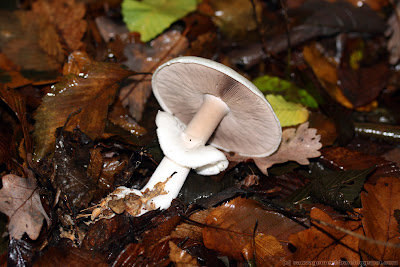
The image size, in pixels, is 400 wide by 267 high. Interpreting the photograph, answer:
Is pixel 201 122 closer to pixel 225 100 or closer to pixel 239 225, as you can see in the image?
pixel 225 100

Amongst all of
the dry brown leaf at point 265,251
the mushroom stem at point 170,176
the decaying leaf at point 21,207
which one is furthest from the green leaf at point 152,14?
the dry brown leaf at point 265,251

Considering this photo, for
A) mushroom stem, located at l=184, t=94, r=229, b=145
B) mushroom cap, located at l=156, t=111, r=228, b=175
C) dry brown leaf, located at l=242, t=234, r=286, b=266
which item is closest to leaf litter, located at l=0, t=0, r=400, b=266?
dry brown leaf, located at l=242, t=234, r=286, b=266

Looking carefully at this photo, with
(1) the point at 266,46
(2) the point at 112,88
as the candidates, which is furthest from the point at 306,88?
(2) the point at 112,88

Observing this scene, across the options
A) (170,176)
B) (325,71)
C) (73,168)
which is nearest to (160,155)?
(170,176)

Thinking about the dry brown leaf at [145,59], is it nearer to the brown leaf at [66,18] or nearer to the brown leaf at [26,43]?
the brown leaf at [66,18]

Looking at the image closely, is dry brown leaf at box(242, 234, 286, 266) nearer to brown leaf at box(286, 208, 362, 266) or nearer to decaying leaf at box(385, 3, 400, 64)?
brown leaf at box(286, 208, 362, 266)
